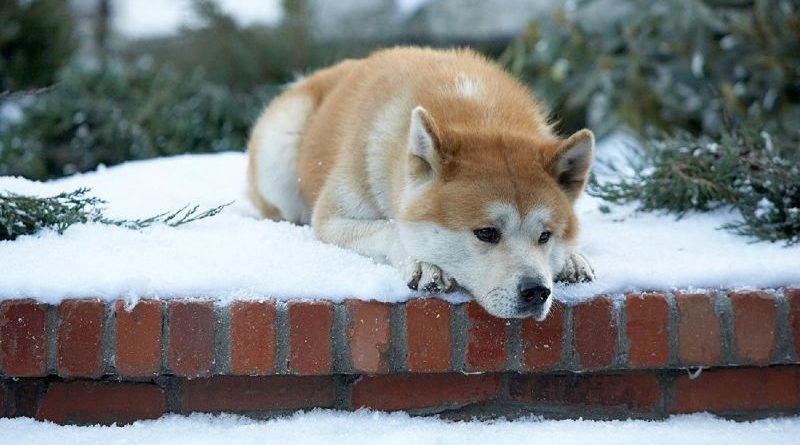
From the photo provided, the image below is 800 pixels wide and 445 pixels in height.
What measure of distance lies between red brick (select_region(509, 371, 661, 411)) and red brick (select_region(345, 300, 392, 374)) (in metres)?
0.39

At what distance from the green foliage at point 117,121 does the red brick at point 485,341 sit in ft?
10.7

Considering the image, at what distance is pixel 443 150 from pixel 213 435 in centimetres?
100

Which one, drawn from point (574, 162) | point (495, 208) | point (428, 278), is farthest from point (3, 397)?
point (574, 162)

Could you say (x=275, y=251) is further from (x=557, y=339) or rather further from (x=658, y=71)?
(x=658, y=71)

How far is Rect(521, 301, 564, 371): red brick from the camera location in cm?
250

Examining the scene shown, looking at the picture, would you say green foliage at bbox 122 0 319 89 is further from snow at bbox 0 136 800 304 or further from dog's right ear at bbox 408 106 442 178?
dog's right ear at bbox 408 106 442 178

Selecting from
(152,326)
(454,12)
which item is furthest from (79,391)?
(454,12)

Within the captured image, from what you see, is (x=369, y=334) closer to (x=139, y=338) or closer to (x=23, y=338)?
(x=139, y=338)

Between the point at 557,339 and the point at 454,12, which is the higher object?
the point at 557,339

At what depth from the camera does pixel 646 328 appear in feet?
8.30

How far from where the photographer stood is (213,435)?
2375 mm

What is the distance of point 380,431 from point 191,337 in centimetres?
54

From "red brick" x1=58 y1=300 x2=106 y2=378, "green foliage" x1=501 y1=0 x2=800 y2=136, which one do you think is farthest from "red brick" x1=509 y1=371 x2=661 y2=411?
"green foliage" x1=501 y1=0 x2=800 y2=136

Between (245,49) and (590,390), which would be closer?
(590,390)
